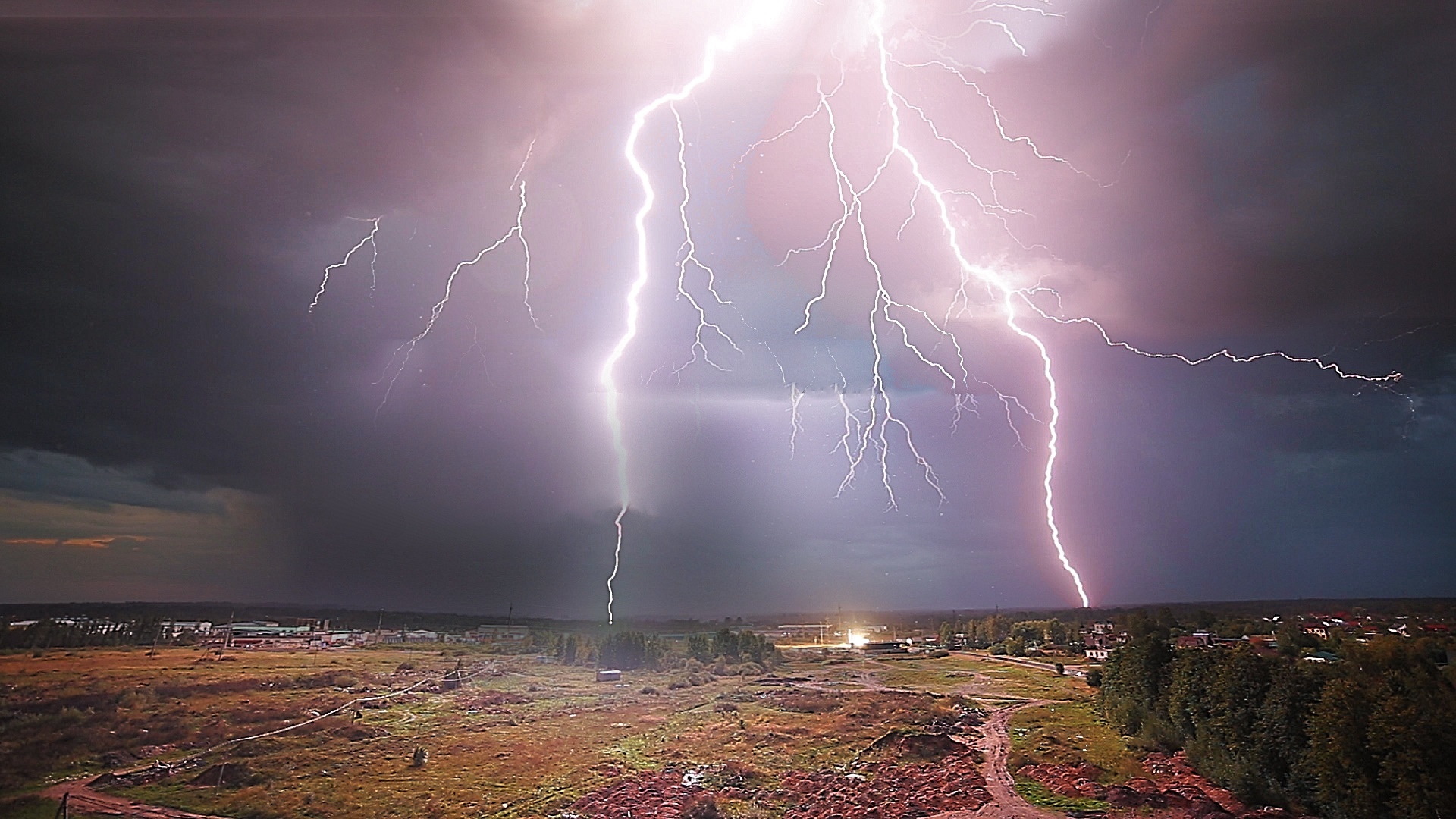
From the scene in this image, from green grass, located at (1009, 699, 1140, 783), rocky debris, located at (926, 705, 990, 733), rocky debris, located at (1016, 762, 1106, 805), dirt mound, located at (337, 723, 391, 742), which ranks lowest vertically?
rocky debris, located at (1016, 762, 1106, 805)

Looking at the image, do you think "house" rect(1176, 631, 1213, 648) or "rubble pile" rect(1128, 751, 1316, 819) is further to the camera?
"house" rect(1176, 631, 1213, 648)

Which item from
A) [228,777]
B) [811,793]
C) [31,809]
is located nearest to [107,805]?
[31,809]

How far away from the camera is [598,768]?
12.0m

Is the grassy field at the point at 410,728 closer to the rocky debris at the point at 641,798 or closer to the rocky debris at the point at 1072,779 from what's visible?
the rocky debris at the point at 641,798

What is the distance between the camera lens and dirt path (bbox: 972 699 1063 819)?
11258 mm

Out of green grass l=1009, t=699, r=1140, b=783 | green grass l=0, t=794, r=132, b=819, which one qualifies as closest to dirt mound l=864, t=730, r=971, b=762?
green grass l=1009, t=699, r=1140, b=783

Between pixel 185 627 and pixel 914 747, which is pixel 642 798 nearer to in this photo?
pixel 914 747

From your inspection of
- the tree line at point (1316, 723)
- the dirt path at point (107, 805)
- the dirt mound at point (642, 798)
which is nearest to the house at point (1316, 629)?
the tree line at point (1316, 723)

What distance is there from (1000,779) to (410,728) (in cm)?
1172

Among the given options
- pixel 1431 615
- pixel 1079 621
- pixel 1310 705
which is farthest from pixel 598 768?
pixel 1431 615

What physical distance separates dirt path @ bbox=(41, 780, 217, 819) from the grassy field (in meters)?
0.16

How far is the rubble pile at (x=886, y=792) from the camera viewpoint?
37.2 ft

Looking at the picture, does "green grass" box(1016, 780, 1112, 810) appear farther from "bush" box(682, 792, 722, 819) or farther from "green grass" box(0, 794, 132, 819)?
"green grass" box(0, 794, 132, 819)

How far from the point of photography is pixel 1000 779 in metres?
12.4
